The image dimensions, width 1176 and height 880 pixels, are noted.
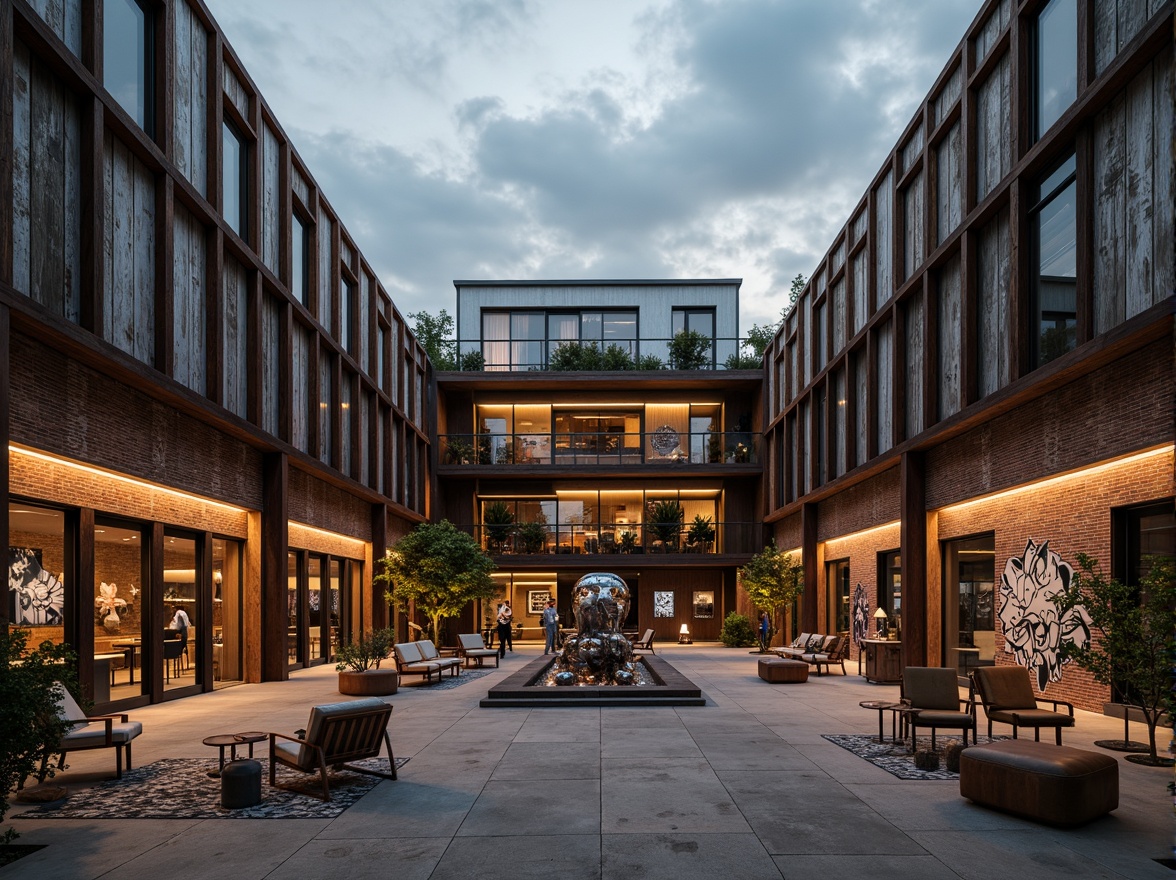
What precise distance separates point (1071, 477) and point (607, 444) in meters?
21.5

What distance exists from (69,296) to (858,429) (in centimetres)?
1638

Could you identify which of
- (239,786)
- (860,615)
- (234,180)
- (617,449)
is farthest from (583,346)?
(239,786)

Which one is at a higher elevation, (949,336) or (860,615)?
(949,336)

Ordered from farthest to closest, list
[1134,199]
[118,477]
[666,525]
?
A: [666,525], [118,477], [1134,199]

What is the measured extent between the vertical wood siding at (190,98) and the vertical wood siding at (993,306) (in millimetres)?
12676

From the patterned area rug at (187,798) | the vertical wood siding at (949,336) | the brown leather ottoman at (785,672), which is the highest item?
the vertical wood siding at (949,336)

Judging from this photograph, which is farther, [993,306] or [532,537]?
[532,537]

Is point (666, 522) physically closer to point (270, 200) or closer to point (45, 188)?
point (270, 200)

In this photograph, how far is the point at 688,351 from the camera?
35.6 m

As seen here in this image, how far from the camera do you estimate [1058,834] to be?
6648 mm

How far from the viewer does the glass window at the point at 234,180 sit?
16.2 m

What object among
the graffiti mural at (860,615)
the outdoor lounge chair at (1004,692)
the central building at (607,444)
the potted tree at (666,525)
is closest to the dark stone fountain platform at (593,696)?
the outdoor lounge chair at (1004,692)

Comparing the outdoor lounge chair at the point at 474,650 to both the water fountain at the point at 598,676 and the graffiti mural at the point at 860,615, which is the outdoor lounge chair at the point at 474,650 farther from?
the graffiti mural at the point at 860,615

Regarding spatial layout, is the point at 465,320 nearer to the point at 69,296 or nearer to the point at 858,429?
the point at 858,429
